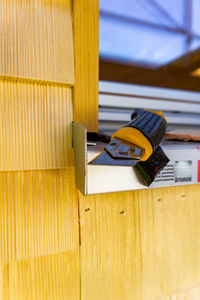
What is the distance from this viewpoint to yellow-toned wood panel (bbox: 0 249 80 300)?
16.6 inches

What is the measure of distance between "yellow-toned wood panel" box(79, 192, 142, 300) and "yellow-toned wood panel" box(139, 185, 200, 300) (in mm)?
27

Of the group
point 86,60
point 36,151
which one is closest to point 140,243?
point 36,151

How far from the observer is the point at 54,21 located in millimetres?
418

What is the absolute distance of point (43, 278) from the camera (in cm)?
44

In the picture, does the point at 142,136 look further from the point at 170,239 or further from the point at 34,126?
the point at 170,239

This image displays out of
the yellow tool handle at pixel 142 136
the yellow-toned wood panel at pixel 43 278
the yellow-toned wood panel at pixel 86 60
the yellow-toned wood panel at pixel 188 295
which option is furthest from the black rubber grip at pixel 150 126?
the yellow-toned wood panel at pixel 188 295

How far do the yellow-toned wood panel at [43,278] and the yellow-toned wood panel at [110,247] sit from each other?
1.0 inches

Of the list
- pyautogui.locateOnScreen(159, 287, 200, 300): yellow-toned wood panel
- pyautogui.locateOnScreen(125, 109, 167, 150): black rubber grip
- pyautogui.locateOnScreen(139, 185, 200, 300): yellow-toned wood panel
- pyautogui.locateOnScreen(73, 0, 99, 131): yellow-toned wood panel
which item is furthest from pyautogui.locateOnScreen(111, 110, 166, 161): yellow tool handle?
pyautogui.locateOnScreen(159, 287, 200, 300): yellow-toned wood panel

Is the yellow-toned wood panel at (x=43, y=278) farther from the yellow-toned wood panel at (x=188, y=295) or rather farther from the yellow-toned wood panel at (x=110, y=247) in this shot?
the yellow-toned wood panel at (x=188, y=295)

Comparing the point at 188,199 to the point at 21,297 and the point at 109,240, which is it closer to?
the point at 109,240

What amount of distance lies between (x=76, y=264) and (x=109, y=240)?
90mm

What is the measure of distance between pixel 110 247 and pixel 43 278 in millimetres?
158

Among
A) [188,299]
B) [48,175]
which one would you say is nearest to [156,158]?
[48,175]

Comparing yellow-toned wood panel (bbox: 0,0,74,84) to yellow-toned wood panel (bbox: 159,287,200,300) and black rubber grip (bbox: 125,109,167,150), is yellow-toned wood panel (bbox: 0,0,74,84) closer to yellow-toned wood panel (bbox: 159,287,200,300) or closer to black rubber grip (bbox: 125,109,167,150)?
black rubber grip (bbox: 125,109,167,150)
